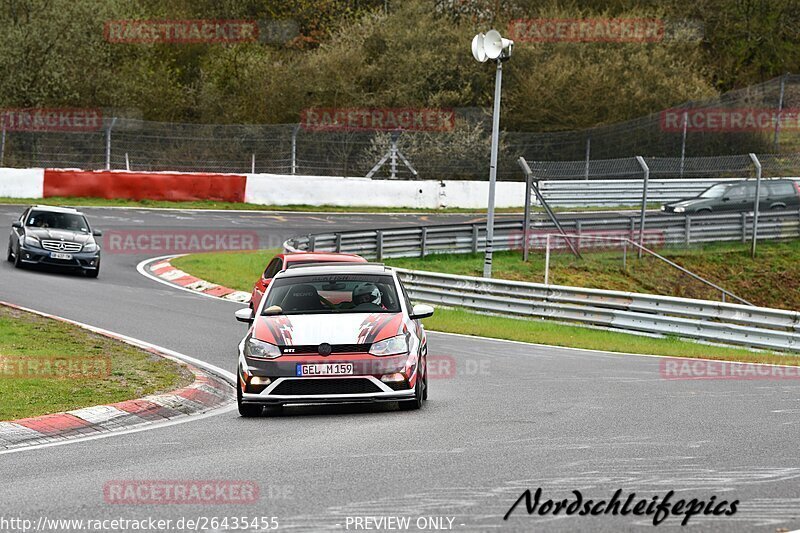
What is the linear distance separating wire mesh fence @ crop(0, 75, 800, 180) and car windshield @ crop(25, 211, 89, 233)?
14495 millimetres

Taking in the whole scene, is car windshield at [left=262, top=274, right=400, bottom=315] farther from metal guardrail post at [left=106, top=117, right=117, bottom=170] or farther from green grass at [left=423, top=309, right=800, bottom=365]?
metal guardrail post at [left=106, top=117, right=117, bottom=170]

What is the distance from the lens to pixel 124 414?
11133mm

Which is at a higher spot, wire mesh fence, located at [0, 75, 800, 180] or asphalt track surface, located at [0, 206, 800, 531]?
wire mesh fence, located at [0, 75, 800, 180]

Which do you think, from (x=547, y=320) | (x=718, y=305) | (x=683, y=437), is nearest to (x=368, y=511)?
(x=683, y=437)

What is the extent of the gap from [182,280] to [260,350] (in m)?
15.8

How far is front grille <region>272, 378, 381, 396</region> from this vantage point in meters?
10.9

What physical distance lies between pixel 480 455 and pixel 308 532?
100.0 inches

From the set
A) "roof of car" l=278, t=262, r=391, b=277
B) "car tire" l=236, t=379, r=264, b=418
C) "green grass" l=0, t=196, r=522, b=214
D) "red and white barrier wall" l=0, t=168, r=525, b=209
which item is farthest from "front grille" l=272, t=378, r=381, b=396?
"red and white barrier wall" l=0, t=168, r=525, b=209

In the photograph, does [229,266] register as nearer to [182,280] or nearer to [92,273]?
[182,280]

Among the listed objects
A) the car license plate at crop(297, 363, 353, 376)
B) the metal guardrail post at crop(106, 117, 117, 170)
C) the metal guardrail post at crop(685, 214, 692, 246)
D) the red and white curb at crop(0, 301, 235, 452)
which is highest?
the metal guardrail post at crop(106, 117, 117, 170)

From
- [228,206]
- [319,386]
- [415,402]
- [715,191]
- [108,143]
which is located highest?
[108,143]

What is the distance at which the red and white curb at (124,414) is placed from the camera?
10047 millimetres

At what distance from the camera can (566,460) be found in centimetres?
848

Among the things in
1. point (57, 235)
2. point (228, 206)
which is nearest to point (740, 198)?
point (228, 206)
